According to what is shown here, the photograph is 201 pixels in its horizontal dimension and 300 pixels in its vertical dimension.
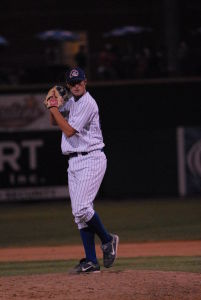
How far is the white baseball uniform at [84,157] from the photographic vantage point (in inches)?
286

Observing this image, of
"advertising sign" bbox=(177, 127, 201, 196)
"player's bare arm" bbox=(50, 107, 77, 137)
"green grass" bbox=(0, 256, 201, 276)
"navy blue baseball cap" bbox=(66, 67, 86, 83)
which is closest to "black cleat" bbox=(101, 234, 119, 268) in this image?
"green grass" bbox=(0, 256, 201, 276)

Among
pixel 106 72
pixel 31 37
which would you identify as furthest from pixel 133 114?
pixel 31 37

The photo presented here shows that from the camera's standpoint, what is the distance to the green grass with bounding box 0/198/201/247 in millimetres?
12273

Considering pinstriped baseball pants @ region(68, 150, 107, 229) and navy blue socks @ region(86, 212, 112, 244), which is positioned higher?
pinstriped baseball pants @ region(68, 150, 107, 229)

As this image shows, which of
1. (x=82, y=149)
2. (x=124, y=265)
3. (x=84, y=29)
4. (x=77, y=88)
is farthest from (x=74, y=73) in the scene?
(x=84, y=29)

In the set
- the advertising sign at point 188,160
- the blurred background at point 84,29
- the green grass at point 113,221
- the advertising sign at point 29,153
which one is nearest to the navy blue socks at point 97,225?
the green grass at point 113,221

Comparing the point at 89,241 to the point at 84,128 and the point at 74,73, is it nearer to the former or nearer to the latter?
the point at 84,128

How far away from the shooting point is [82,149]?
729 centimetres

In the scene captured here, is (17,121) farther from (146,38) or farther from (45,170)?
(146,38)

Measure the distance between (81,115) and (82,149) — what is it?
0.29 m

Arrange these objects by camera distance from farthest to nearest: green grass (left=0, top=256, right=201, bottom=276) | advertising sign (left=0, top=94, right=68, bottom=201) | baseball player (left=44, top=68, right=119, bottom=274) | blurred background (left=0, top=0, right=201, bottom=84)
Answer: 1. blurred background (left=0, top=0, right=201, bottom=84)
2. advertising sign (left=0, top=94, right=68, bottom=201)
3. green grass (left=0, top=256, right=201, bottom=276)
4. baseball player (left=44, top=68, right=119, bottom=274)

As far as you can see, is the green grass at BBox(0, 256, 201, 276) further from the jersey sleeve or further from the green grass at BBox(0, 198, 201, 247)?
the green grass at BBox(0, 198, 201, 247)

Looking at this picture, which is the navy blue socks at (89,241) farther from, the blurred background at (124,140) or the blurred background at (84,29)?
the blurred background at (84,29)

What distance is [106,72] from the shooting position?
19.5 m
